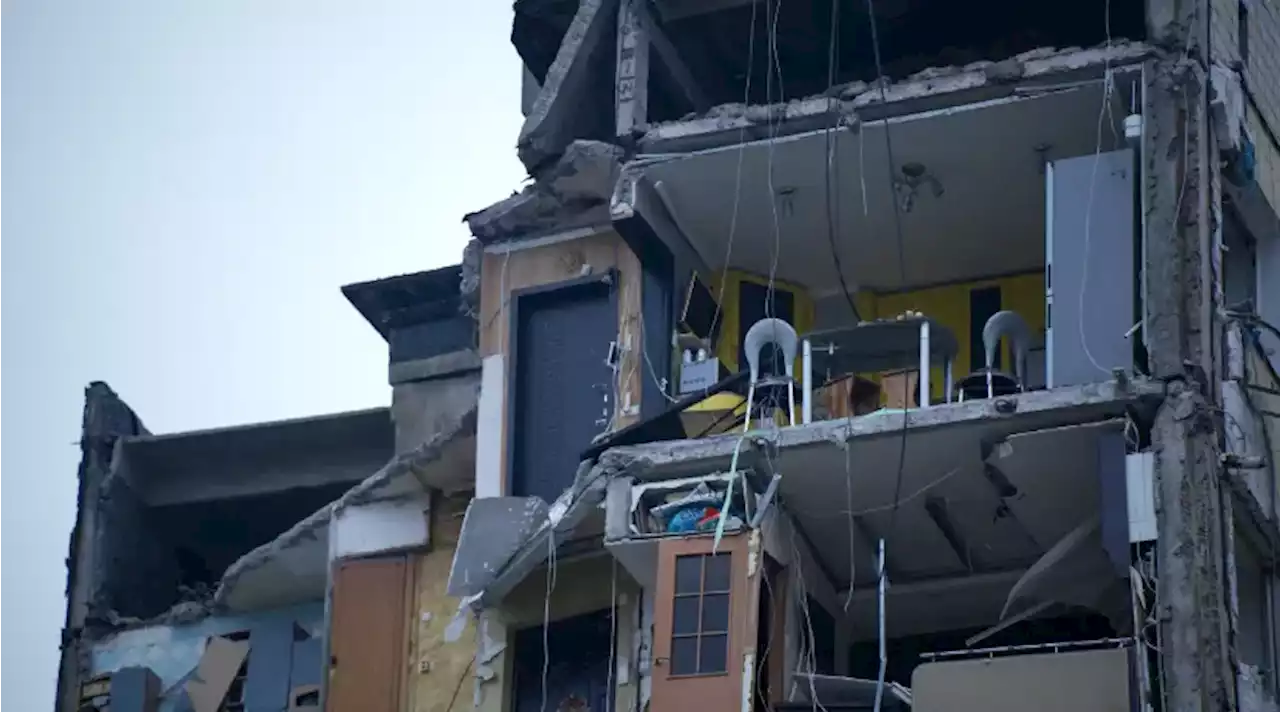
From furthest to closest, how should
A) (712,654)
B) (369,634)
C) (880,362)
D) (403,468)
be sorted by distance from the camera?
1. (403,468)
2. (369,634)
3. (880,362)
4. (712,654)

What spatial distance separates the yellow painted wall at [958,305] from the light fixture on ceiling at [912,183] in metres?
1.44

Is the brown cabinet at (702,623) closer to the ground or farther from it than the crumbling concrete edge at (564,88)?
closer to the ground

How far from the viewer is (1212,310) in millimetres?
22766

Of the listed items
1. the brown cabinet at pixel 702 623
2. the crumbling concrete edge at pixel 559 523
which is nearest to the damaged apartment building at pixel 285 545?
the crumbling concrete edge at pixel 559 523

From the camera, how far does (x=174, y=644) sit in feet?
106

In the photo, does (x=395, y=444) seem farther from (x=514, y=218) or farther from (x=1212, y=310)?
(x=1212, y=310)

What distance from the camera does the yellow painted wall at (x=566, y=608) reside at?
963 inches

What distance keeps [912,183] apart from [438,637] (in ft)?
22.9

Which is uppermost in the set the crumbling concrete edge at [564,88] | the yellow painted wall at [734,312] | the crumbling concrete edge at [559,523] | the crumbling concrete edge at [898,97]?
the crumbling concrete edge at [564,88]

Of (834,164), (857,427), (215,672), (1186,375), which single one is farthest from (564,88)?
(215,672)

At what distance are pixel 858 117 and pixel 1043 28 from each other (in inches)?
126

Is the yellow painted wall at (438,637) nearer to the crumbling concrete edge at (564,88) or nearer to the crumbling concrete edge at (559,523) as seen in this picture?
the crumbling concrete edge at (559,523)

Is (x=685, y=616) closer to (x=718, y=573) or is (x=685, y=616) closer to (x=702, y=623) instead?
(x=702, y=623)

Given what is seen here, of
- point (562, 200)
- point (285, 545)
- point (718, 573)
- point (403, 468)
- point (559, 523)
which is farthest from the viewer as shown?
point (285, 545)
